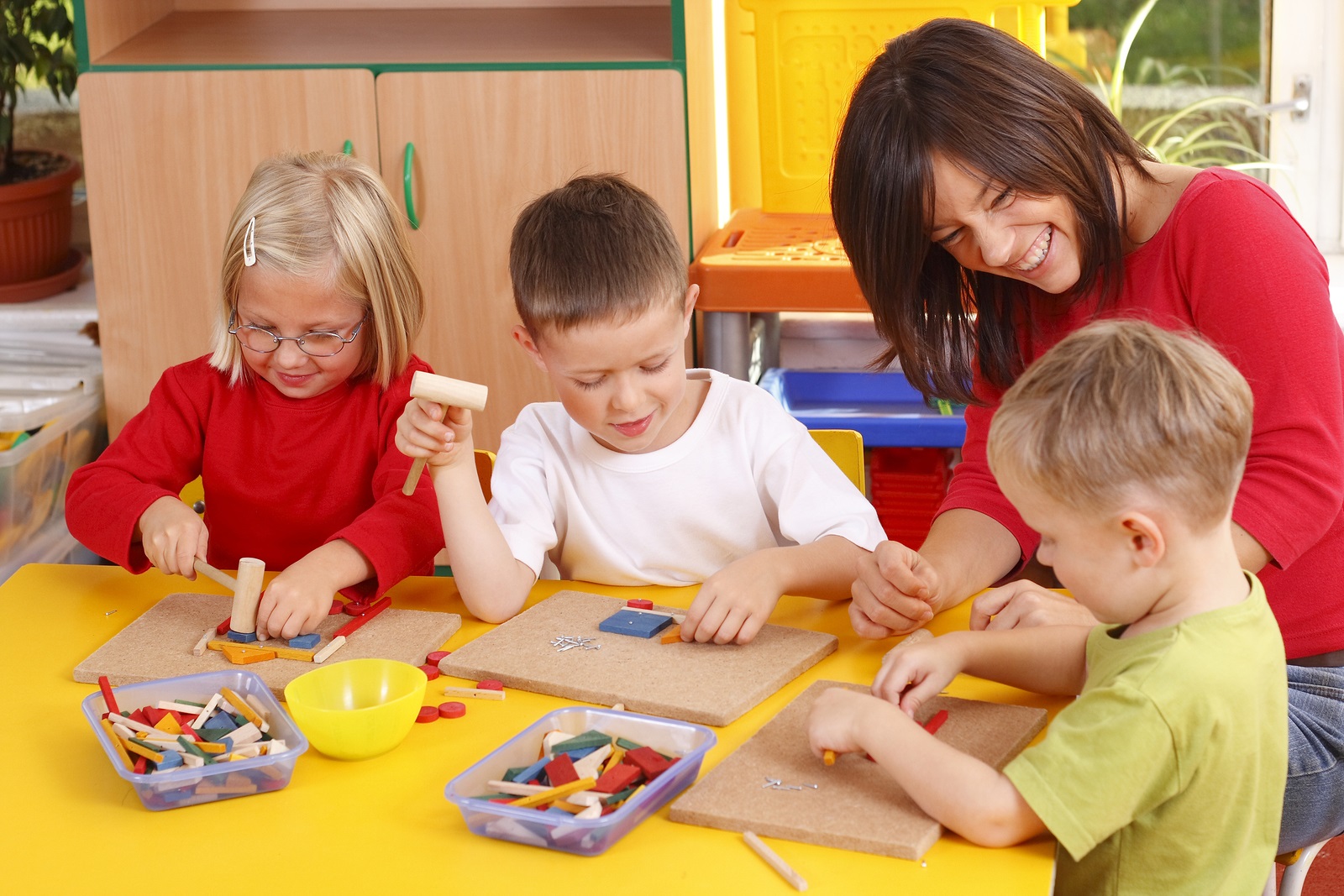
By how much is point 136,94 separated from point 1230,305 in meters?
1.70

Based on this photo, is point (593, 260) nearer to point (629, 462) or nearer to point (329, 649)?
point (629, 462)

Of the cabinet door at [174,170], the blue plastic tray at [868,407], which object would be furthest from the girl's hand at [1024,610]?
the cabinet door at [174,170]

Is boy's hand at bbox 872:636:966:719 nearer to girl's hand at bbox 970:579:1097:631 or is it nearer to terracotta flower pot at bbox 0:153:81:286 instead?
girl's hand at bbox 970:579:1097:631

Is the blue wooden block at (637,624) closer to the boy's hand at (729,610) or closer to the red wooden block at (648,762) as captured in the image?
the boy's hand at (729,610)

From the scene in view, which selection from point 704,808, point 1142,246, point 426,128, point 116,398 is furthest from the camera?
point 116,398

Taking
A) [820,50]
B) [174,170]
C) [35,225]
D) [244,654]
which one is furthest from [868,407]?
[35,225]

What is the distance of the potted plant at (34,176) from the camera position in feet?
7.93

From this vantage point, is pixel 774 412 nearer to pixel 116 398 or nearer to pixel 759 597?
pixel 759 597

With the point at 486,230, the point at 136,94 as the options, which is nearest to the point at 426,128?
the point at 486,230

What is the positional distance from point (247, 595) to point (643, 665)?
0.35 meters

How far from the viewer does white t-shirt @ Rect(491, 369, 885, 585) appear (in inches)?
54.1

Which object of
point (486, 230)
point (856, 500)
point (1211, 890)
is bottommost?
point (1211, 890)

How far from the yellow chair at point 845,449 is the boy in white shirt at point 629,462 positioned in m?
0.10

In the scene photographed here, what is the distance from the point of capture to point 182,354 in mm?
2199
